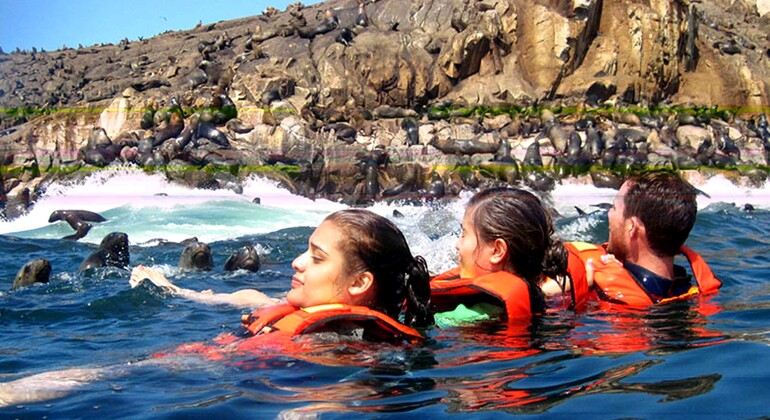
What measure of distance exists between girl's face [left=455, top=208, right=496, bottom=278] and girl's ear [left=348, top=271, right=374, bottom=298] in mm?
859

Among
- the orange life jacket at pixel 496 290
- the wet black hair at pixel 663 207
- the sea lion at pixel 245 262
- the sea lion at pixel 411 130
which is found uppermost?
the sea lion at pixel 411 130

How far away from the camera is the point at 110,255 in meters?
9.19

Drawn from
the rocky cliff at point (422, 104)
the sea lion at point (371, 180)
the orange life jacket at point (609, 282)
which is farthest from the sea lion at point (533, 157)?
the orange life jacket at point (609, 282)

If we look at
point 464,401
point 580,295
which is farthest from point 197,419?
point 580,295

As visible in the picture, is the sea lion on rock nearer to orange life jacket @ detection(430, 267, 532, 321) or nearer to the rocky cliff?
the rocky cliff

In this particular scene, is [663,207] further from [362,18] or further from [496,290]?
[362,18]

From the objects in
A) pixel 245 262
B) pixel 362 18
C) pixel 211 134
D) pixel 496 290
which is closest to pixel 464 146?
pixel 211 134

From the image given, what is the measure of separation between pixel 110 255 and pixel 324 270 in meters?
6.05

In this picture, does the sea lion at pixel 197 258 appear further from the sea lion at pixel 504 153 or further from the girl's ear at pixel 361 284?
the sea lion at pixel 504 153

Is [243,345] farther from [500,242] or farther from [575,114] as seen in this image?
[575,114]

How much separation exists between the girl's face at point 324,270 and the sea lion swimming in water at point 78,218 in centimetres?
1143

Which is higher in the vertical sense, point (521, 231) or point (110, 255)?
point (521, 231)

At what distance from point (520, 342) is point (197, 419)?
1.82 meters

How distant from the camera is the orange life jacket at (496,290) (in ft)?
14.0
